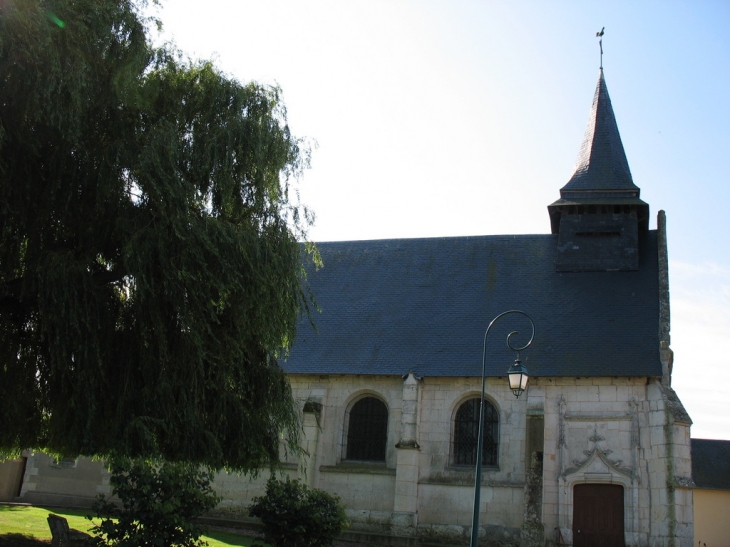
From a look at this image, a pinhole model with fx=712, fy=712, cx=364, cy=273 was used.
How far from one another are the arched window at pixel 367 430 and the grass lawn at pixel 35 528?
3722 millimetres

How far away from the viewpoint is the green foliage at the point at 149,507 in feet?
32.9

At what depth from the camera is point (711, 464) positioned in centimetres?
3050

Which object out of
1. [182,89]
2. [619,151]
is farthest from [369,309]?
[182,89]

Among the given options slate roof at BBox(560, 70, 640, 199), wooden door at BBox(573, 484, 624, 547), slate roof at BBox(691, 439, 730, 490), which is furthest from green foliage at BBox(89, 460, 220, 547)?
slate roof at BBox(691, 439, 730, 490)

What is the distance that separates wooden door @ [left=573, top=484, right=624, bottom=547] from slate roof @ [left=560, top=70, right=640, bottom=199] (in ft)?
27.6

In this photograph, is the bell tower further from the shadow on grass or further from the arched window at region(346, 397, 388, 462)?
Result: the shadow on grass

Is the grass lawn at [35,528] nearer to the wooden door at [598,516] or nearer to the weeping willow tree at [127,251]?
the weeping willow tree at [127,251]

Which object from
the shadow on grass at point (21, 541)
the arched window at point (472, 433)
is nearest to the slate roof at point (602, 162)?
the arched window at point (472, 433)

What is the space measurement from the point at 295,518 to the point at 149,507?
8.86ft

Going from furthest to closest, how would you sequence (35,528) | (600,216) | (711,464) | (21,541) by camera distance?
1. (711,464)
2. (600,216)
3. (35,528)
4. (21,541)

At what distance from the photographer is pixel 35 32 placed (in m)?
9.42

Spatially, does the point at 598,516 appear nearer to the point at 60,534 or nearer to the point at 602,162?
the point at 602,162

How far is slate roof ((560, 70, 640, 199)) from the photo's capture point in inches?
803

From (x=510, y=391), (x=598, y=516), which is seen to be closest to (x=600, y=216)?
(x=510, y=391)
